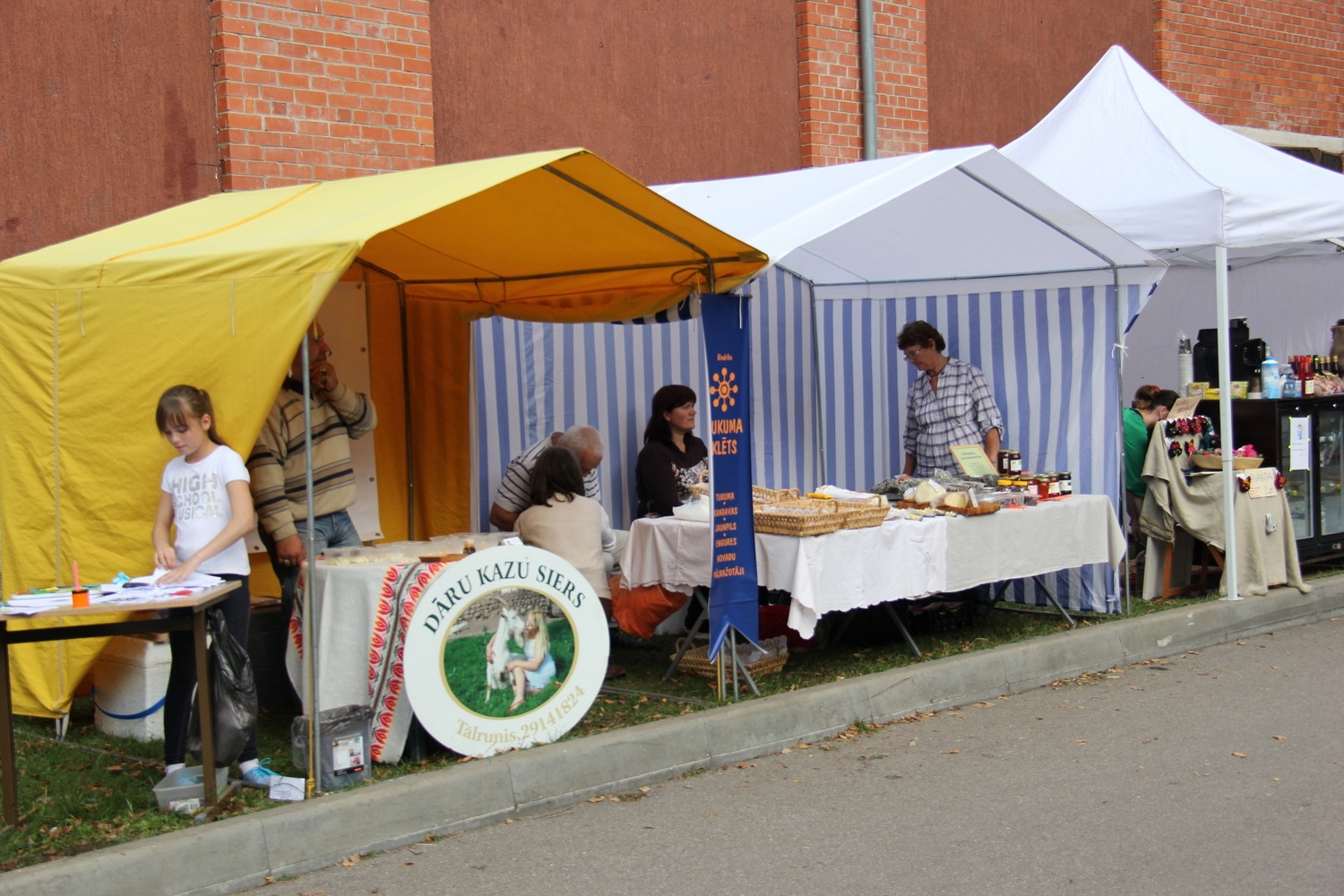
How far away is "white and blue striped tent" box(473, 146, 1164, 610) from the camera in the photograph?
8531 millimetres

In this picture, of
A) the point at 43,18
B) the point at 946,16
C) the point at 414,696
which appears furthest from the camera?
the point at 946,16

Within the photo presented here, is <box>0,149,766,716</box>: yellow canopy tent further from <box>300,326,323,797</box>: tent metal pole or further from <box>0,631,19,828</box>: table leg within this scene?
<box>0,631,19,828</box>: table leg

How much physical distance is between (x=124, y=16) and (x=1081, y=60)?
9883 mm

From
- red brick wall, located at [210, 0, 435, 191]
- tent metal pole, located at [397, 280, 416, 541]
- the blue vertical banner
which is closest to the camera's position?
the blue vertical banner

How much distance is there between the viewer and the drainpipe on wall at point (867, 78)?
478 inches

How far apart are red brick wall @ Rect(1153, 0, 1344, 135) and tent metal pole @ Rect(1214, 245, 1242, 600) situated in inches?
279

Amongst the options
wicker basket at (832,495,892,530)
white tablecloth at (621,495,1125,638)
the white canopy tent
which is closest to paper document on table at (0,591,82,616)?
white tablecloth at (621,495,1125,638)

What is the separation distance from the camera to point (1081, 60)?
47.2 feet

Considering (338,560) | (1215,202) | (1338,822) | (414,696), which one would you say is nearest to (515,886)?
(414,696)

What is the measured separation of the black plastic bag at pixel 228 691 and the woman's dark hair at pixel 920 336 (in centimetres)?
525

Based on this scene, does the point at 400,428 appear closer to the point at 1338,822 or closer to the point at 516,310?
the point at 516,310

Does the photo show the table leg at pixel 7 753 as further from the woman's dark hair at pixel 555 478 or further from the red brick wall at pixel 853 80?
the red brick wall at pixel 853 80

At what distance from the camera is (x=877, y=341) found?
Answer: 10.2 m

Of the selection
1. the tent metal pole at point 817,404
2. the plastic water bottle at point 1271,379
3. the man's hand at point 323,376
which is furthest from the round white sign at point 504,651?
the plastic water bottle at point 1271,379
